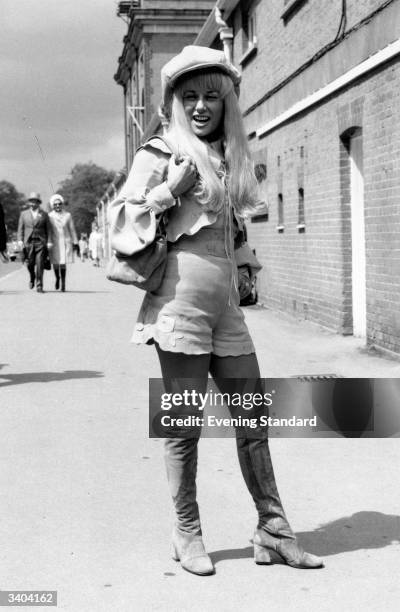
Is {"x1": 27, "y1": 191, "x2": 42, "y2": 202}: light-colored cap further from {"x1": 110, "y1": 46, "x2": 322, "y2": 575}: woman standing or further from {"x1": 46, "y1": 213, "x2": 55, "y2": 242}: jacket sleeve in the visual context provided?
{"x1": 110, "y1": 46, "x2": 322, "y2": 575}: woman standing

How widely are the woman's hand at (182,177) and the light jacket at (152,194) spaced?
0.11ft

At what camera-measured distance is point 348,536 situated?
458 centimetres

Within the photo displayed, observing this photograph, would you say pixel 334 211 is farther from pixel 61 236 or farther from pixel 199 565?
pixel 61 236

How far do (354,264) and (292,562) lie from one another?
8.24 metres

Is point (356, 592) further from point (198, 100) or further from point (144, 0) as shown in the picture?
point (144, 0)

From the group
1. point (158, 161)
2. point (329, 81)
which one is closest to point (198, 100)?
point (158, 161)

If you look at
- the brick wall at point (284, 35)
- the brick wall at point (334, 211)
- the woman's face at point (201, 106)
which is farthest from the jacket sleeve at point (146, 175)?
the brick wall at point (284, 35)

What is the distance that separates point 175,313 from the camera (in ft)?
13.4

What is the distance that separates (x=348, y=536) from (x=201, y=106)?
195 centimetres

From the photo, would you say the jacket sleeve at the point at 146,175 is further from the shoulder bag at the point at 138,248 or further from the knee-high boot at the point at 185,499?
the knee-high boot at the point at 185,499

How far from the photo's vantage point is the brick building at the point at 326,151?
10.3m

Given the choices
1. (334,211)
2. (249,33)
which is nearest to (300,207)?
(334,211)

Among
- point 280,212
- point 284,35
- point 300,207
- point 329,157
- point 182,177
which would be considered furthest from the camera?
point 280,212

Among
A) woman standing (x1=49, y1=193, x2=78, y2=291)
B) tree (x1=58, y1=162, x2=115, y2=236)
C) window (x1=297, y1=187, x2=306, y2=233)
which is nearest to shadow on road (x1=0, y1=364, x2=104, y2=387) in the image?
window (x1=297, y1=187, x2=306, y2=233)
